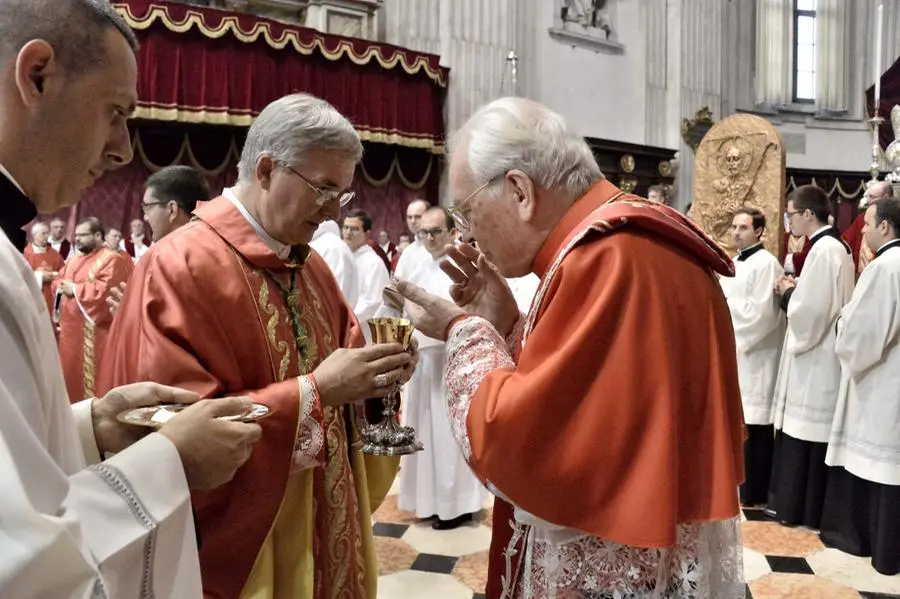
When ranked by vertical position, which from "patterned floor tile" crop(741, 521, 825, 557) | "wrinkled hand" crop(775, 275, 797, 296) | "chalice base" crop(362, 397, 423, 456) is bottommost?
"patterned floor tile" crop(741, 521, 825, 557)

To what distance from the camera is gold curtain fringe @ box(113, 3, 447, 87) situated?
808 centimetres

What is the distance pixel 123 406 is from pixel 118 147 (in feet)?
1.53

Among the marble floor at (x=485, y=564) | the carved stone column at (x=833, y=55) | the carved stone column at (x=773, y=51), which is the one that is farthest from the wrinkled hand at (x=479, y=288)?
the carved stone column at (x=833, y=55)

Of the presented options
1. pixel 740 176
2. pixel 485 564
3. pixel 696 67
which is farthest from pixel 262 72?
pixel 696 67

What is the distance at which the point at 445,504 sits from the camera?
4.43 m

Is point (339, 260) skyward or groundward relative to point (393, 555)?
skyward

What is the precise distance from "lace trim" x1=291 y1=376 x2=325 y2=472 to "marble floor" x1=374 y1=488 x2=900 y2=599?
6.67 ft

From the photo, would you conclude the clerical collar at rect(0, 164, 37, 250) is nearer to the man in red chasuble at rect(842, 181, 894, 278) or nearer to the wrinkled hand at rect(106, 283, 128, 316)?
the wrinkled hand at rect(106, 283, 128, 316)

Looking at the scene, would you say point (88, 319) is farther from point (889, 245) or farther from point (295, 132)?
point (889, 245)

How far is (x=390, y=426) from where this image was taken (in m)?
1.84

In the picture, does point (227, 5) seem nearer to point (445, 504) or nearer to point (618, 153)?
point (618, 153)

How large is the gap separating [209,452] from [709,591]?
3.33 feet

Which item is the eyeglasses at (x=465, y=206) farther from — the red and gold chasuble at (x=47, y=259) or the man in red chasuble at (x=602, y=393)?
the red and gold chasuble at (x=47, y=259)

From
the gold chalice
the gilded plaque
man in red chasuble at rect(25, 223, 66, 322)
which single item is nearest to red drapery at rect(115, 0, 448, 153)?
man in red chasuble at rect(25, 223, 66, 322)
